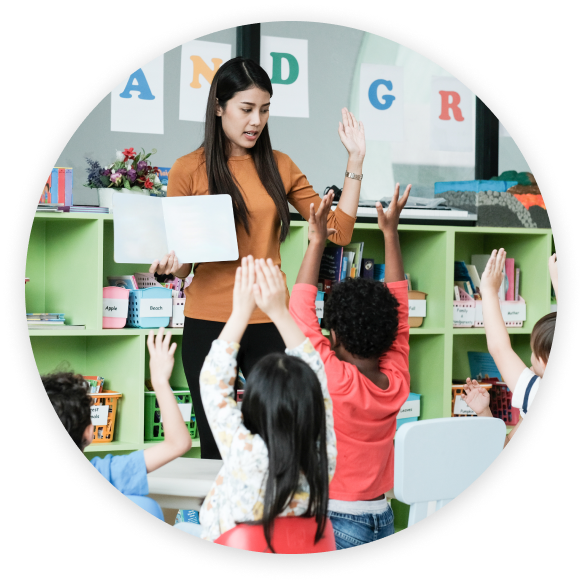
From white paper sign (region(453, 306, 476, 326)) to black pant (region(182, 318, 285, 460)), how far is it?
0.56 m

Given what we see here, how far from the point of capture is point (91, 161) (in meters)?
1.55

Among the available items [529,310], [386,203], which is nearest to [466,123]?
[386,203]

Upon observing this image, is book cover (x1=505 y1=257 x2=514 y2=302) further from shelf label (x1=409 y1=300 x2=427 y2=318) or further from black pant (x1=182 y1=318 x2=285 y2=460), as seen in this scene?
black pant (x1=182 y1=318 x2=285 y2=460)

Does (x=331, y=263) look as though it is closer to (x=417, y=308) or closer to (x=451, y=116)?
(x=417, y=308)

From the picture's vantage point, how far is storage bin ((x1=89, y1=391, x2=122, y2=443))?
133 cm

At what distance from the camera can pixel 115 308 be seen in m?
1.37

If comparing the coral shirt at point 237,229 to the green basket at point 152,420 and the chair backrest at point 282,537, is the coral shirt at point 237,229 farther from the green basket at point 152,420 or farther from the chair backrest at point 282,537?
the chair backrest at point 282,537

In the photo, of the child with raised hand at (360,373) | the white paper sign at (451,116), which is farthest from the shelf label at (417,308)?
the white paper sign at (451,116)

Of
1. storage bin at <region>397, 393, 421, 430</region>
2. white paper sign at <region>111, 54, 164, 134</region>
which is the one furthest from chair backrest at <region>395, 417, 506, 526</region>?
white paper sign at <region>111, 54, 164, 134</region>

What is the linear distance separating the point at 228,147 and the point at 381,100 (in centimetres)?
45

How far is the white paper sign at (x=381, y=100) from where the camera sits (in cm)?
150

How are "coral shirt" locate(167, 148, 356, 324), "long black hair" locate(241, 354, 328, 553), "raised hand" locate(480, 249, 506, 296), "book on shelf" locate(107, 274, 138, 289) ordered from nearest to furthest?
"long black hair" locate(241, 354, 328, 553), "coral shirt" locate(167, 148, 356, 324), "book on shelf" locate(107, 274, 138, 289), "raised hand" locate(480, 249, 506, 296)

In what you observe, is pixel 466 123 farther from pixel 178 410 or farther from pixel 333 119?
pixel 178 410

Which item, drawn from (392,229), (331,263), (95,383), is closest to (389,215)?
(392,229)
